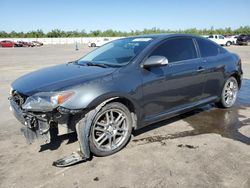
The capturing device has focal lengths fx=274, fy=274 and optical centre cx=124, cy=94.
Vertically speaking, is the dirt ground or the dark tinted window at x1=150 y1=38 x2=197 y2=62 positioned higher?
the dark tinted window at x1=150 y1=38 x2=197 y2=62

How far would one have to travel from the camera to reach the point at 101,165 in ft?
11.6

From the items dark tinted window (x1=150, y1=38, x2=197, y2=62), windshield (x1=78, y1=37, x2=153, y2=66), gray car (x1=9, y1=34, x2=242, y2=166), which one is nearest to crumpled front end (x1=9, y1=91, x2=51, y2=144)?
gray car (x1=9, y1=34, x2=242, y2=166)

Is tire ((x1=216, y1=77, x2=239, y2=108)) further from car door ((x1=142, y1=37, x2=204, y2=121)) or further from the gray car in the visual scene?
car door ((x1=142, y1=37, x2=204, y2=121))

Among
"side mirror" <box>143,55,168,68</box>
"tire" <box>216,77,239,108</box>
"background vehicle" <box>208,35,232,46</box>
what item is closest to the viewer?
"side mirror" <box>143,55,168,68</box>

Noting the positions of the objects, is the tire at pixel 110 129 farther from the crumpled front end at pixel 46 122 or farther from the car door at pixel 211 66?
the car door at pixel 211 66

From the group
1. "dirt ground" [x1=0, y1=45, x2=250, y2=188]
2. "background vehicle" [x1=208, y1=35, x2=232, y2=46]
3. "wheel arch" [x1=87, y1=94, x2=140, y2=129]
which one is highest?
"background vehicle" [x1=208, y1=35, x2=232, y2=46]

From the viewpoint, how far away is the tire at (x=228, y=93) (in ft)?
19.3

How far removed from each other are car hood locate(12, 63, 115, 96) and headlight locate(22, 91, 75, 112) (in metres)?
0.09

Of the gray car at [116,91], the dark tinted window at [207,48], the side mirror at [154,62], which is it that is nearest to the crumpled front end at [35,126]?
the gray car at [116,91]

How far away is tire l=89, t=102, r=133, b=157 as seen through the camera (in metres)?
3.69

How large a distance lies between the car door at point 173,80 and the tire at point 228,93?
1.01 metres

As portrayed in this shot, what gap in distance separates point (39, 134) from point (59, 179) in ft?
2.15

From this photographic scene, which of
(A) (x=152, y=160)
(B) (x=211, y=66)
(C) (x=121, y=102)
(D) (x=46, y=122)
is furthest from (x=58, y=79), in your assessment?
(B) (x=211, y=66)

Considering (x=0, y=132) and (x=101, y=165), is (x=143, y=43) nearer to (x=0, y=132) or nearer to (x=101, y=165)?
(x=101, y=165)
